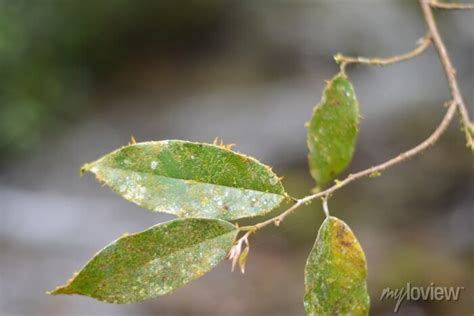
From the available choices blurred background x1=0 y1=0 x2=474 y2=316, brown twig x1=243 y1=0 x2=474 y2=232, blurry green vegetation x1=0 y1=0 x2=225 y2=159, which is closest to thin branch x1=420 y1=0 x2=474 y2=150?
brown twig x1=243 y1=0 x2=474 y2=232

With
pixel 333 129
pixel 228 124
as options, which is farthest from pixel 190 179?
pixel 228 124

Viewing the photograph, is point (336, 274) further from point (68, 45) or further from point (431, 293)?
point (68, 45)

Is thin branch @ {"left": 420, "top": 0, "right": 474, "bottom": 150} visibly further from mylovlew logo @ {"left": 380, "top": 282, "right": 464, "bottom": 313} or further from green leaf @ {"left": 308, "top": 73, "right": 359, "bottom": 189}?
mylovlew logo @ {"left": 380, "top": 282, "right": 464, "bottom": 313}

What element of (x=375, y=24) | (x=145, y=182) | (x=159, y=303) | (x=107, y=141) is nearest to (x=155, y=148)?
(x=145, y=182)

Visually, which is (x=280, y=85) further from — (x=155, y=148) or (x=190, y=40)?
(x=155, y=148)

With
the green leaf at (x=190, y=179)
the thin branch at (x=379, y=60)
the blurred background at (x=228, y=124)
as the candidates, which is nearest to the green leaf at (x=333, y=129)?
the thin branch at (x=379, y=60)

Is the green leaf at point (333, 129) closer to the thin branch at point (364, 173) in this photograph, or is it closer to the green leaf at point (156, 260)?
the thin branch at point (364, 173)
